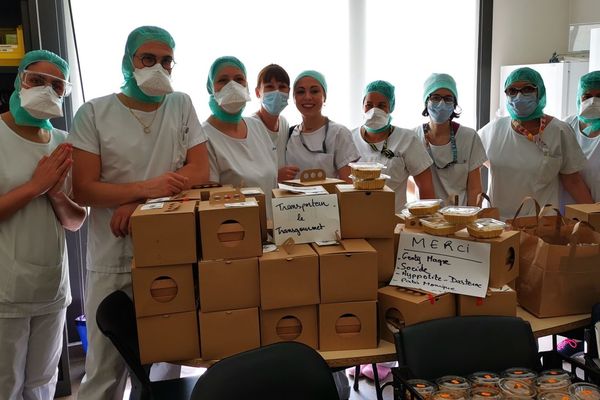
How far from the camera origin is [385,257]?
64.8 inches

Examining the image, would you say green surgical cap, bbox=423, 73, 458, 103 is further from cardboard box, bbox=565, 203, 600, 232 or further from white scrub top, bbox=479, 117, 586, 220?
cardboard box, bbox=565, 203, 600, 232

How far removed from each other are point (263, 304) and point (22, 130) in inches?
46.3

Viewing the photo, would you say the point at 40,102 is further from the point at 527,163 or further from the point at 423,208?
the point at 527,163

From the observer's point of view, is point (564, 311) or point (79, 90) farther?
point (79, 90)

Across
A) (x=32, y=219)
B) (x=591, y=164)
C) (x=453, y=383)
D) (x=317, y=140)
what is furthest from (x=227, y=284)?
(x=591, y=164)

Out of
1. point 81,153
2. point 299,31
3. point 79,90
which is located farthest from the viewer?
point 299,31

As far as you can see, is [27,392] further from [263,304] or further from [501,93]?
[501,93]

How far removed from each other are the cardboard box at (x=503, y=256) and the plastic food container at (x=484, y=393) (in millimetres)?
404

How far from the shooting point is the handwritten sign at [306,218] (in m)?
1.59

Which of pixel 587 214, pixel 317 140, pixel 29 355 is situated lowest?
pixel 29 355

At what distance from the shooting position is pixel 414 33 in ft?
11.7

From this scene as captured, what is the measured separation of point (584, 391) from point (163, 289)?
1121mm

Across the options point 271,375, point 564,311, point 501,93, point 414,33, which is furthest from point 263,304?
point 501,93

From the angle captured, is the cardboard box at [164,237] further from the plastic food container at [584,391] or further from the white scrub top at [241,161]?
the plastic food container at [584,391]
